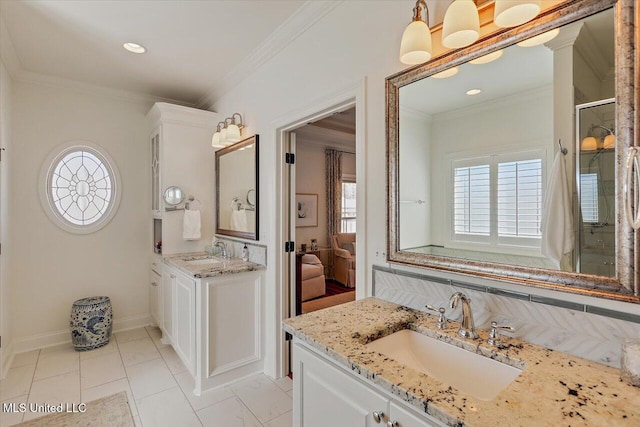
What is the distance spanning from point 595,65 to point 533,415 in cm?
105

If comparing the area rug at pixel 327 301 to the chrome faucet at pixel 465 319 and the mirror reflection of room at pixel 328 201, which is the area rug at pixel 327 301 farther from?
the chrome faucet at pixel 465 319

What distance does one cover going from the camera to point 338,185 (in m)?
6.12

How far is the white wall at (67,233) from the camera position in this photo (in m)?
3.09

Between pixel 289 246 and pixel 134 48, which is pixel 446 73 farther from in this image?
pixel 134 48

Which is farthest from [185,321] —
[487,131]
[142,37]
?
[487,131]

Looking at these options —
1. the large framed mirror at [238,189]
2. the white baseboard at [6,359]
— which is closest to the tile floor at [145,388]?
the white baseboard at [6,359]

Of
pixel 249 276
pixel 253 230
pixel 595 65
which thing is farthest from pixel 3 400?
pixel 595 65

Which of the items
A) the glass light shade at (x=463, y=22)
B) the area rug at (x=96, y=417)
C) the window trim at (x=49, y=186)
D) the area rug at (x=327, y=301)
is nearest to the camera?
the glass light shade at (x=463, y=22)

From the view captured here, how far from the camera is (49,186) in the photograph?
3.22 meters

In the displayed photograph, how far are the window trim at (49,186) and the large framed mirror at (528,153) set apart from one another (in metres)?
3.44

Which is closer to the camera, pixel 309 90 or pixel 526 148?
pixel 526 148

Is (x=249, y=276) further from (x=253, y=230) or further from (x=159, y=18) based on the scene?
(x=159, y=18)

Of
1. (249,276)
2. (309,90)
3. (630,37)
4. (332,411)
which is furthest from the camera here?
(249,276)

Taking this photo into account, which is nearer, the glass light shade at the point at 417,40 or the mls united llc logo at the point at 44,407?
the glass light shade at the point at 417,40
